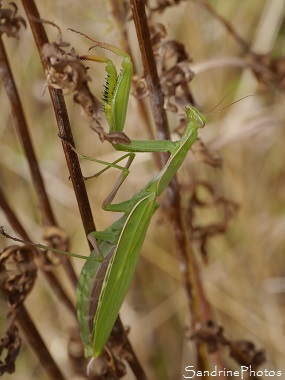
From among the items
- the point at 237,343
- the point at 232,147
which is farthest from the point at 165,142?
the point at 232,147

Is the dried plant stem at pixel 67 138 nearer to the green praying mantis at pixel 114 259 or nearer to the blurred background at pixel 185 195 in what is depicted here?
the green praying mantis at pixel 114 259

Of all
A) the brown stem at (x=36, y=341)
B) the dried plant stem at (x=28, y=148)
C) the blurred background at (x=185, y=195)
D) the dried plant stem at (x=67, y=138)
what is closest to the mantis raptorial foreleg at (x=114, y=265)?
the dried plant stem at (x=67, y=138)

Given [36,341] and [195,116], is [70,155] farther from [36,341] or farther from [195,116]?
[36,341]

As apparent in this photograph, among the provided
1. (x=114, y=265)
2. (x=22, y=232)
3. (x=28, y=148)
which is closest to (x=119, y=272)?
(x=114, y=265)

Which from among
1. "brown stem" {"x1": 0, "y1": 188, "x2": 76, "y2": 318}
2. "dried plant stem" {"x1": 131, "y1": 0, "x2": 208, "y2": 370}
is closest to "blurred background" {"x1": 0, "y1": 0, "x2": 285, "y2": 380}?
"dried plant stem" {"x1": 131, "y1": 0, "x2": 208, "y2": 370}

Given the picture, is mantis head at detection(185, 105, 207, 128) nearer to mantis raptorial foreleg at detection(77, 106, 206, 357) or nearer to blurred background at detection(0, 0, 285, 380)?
mantis raptorial foreleg at detection(77, 106, 206, 357)
